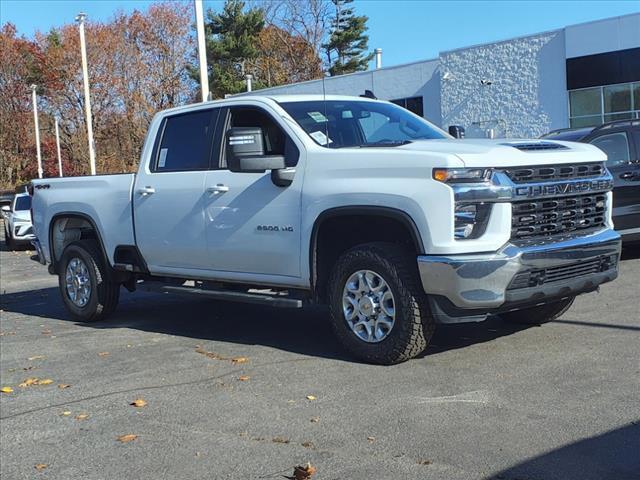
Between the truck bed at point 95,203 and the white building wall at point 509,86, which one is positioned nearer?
the truck bed at point 95,203

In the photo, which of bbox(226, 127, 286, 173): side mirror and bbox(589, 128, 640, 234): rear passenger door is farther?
bbox(589, 128, 640, 234): rear passenger door

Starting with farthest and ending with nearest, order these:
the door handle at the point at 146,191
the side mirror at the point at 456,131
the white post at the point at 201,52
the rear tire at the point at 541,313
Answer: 1. the white post at the point at 201,52
2. the side mirror at the point at 456,131
3. the door handle at the point at 146,191
4. the rear tire at the point at 541,313

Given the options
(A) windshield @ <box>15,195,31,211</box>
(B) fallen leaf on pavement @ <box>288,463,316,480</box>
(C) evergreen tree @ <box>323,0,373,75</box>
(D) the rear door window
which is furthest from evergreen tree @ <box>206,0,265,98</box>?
→ (B) fallen leaf on pavement @ <box>288,463,316,480</box>

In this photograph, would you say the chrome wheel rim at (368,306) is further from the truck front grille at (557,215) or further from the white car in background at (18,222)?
the white car in background at (18,222)

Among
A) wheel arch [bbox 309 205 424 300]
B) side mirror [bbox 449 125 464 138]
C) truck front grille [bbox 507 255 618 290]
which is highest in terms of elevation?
side mirror [bbox 449 125 464 138]

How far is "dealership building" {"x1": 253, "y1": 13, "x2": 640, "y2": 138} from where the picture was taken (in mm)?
27219

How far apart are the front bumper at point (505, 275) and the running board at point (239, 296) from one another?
134cm

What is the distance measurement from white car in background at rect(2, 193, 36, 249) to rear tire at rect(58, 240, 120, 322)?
41.4ft


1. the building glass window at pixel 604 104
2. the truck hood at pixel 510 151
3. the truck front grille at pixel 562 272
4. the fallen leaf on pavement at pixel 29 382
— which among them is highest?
the building glass window at pixel 604 104

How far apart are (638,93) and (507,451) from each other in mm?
26461

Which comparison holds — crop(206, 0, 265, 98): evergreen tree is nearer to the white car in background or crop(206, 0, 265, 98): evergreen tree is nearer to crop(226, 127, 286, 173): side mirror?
the white car in background

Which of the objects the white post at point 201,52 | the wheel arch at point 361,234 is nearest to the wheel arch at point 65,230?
the wheel arch at point 361,234

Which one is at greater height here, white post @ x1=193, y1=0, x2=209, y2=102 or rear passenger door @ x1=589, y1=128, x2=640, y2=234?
white post @ x1=193, y1=0, x2=209, y2=102

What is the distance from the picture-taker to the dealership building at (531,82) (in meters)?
27.2
